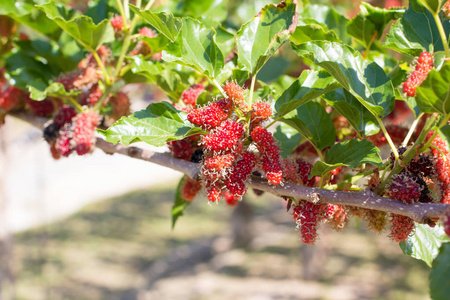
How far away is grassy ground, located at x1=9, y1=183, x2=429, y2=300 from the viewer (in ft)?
14.0

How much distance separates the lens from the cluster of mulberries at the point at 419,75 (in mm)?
688

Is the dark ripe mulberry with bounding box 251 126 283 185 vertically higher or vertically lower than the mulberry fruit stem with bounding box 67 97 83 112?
lower

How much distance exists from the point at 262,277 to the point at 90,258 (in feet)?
6.52

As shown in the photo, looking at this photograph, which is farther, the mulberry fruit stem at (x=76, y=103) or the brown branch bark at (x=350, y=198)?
the mulberry fruit stem at (x=76, y=103)

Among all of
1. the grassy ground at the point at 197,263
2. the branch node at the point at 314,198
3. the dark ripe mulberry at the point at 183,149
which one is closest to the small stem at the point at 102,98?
the dark ripe mulberry at the point at 183,149

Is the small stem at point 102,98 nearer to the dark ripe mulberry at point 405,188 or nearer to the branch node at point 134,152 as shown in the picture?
the branch node at point 134,152

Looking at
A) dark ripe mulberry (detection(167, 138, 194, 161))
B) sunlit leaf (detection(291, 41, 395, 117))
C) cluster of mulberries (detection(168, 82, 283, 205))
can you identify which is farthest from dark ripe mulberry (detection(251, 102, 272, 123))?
dark ripe mulberry (detection(167, 138, 194, 161))

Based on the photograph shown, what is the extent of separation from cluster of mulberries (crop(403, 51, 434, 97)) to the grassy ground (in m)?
3.18

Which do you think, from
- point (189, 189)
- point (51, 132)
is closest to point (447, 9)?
point (189, 189)

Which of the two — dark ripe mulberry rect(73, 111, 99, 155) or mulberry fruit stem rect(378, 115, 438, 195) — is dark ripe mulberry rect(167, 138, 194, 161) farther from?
mulberry fruit stem rect(378, 115, 438, 195)

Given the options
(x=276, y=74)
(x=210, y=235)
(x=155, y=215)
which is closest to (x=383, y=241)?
(x=210, y=235)

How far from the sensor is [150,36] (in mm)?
996

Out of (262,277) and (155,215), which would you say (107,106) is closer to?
(262,277)

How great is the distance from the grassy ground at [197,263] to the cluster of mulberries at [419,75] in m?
3.18
